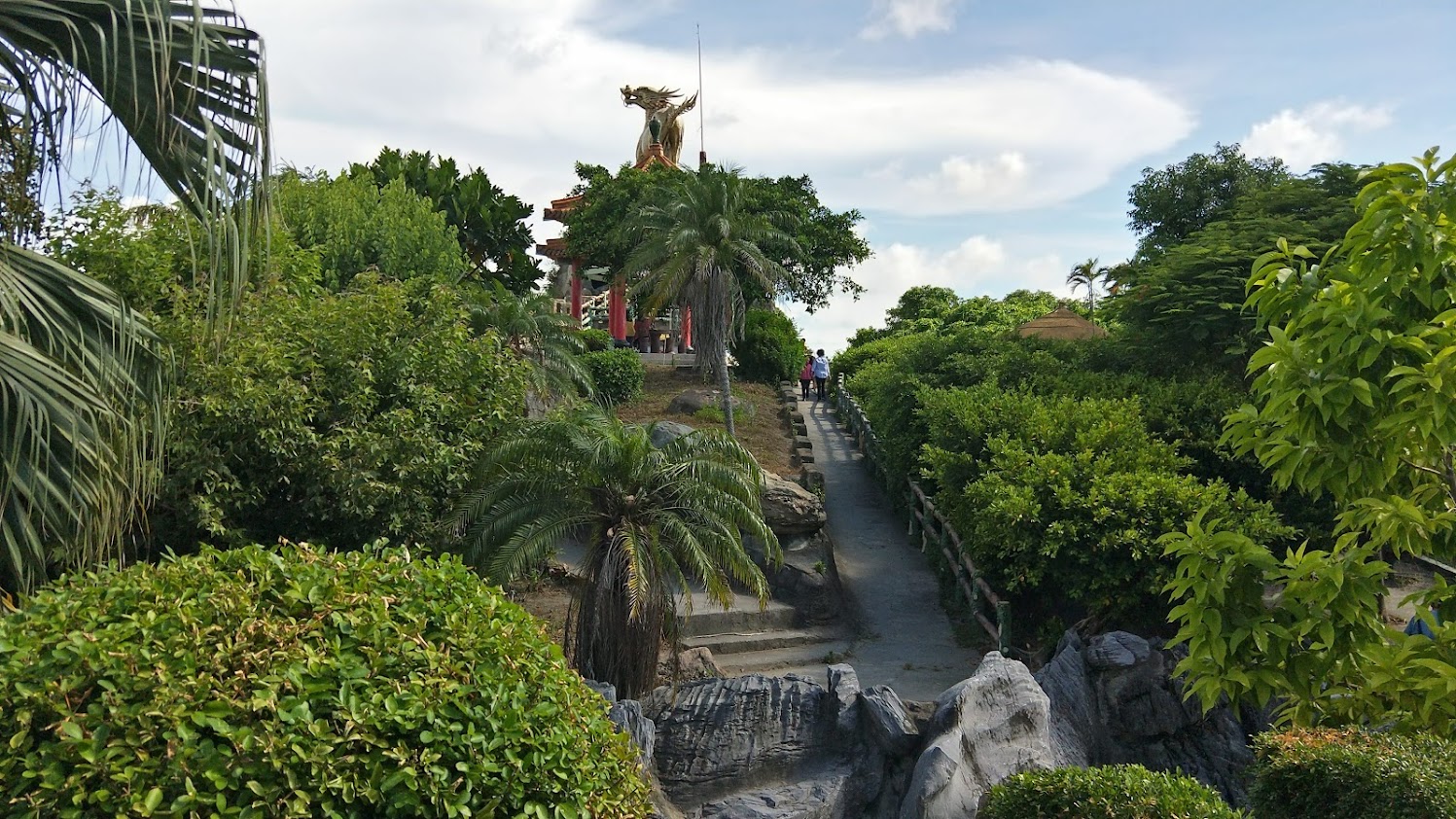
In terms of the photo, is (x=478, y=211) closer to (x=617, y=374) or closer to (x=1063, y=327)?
(x=617, y=374)

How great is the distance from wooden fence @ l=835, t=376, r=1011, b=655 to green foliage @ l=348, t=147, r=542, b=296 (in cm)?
1165

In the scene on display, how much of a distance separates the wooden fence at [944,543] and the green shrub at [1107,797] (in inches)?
339

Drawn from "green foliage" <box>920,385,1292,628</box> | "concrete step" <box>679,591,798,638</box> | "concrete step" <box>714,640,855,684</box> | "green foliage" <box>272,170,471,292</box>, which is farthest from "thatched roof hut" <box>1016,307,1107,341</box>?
"green foliage" <box>272,170,471,292</box>

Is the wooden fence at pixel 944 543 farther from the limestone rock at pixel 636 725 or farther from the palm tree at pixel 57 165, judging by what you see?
the palm tree at pixel 57 165

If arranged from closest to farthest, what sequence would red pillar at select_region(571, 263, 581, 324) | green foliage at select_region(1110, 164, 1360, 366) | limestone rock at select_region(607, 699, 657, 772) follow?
limestone rock at select_region(607, 699, 657, 772) → green foliage at select_region(1110, 164, 1360, 366) → red pillar at select_region(571, 263, 581, 324)

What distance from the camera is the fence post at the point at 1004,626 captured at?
16234 millimetres

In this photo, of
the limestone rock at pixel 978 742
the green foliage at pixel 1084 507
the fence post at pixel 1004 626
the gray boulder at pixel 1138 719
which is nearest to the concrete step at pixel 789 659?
the fence post at pixel 1004 626

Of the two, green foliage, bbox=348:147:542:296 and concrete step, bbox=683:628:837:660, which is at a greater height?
green foliage, bbox=348:147:542:296

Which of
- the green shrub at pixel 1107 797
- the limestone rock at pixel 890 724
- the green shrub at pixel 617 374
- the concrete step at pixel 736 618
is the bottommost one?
the concrete step at pixel 736 618

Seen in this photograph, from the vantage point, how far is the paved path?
16.8 m

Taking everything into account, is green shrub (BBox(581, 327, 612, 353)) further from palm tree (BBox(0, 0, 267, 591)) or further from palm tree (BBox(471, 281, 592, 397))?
palm tree (BBox(0, 0, 267, 591))

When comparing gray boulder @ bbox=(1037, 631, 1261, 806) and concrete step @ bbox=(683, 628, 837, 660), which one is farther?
concrete step @ bbox=(683, 628, 837, 660)

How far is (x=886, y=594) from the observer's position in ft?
66.4

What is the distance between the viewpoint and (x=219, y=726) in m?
5.00
